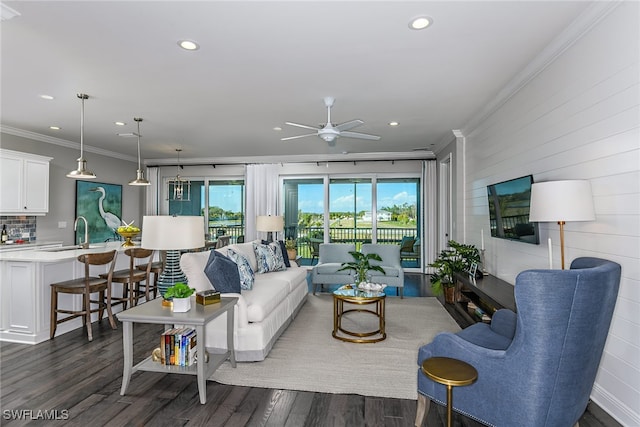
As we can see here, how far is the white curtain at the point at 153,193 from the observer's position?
29.2ft

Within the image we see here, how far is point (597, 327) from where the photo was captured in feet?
5.44

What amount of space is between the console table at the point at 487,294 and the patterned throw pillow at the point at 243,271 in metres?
2.39

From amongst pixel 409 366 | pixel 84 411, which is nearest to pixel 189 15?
pixel 84 411

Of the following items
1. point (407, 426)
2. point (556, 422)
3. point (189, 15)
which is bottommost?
point (407, 426)

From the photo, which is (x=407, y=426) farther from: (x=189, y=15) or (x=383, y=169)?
(x=383, y=169)

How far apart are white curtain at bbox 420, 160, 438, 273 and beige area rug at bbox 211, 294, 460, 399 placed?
325 cm

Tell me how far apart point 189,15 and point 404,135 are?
4.44 metres

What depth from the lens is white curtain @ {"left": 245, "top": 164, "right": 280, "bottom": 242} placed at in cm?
844

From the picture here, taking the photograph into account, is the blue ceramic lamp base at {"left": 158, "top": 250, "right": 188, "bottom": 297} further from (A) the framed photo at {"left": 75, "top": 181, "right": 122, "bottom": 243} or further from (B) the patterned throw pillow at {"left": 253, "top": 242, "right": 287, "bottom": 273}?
(A) the framed photo at {"left": 75, "top": 181, "right": 122, "bottom": 243}

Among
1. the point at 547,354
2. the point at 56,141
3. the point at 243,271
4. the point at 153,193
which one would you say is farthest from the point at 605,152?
the point at 153,193

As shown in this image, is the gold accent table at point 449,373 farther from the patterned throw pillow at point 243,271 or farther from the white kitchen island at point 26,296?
the white kitchen island at point 26,296

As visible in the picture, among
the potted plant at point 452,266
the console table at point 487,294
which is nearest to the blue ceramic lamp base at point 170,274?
the console table at point 487,294

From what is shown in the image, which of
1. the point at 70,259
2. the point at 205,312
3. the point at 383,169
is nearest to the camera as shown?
the point at 205,312

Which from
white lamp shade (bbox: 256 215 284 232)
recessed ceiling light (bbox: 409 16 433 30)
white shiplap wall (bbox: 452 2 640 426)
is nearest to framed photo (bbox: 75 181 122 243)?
white lamp shade (bbox: 256 215 284 232)
